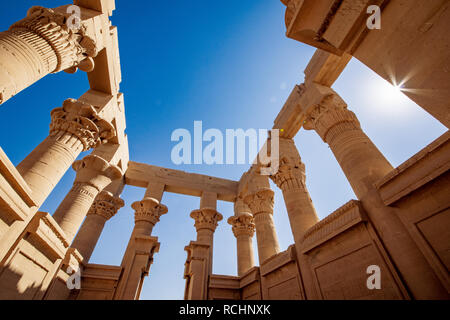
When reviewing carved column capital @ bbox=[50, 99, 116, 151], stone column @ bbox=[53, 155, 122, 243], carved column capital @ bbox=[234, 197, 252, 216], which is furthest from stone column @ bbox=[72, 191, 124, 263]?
carved column capital @ bbox=[234, 197, 252, 216]

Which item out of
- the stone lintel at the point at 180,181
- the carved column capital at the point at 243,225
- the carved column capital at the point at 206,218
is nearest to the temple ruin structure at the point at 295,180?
the carved column capital at the point at 206,218

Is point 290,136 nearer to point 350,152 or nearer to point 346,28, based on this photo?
point 350,152

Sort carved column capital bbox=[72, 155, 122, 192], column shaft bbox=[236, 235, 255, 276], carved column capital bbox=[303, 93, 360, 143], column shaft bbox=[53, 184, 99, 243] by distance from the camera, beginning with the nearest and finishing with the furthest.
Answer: carved column capital bbox=[303, 93, 360, 143], column shaft bbox=[53, 184, 99, 243], carved column capital bbox=[72, 155, 122, 192], column shaft bbox=[236, 235, 255, 276]

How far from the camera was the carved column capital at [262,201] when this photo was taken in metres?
10.9

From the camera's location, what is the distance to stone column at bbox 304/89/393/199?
546 cm

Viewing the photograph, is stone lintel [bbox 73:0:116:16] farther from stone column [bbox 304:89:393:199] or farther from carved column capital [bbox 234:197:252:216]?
carved column capital [bbox 234:197:252:216]

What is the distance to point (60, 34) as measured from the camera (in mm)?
4773

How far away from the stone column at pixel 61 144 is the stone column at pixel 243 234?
342 inches

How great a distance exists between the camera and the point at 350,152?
605 centimetres

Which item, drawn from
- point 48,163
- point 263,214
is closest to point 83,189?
point 48,163

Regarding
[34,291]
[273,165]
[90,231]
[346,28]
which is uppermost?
[273,165]
